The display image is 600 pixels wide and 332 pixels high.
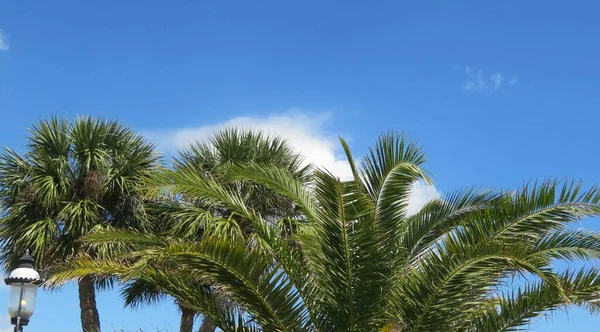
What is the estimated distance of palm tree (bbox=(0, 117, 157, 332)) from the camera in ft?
53.0

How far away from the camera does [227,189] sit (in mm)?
16062

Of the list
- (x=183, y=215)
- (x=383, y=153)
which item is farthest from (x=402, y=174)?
(x=183, y=215)

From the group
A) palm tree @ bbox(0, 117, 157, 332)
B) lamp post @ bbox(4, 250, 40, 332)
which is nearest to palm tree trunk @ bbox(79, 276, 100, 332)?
palm tree @ bbox(0, 117, 157, 332)

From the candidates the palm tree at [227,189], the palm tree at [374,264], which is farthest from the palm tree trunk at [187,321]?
the palm tree at [374,264]

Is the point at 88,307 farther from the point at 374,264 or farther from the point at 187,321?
the point at 374,264

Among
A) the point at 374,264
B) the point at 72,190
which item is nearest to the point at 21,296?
the point at 374,264

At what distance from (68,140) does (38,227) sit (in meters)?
1.94

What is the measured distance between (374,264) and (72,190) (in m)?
8.89

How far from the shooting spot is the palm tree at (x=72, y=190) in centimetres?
1616

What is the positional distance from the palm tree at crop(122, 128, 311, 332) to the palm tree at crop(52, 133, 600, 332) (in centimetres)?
515

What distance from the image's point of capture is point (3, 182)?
17.0 metres

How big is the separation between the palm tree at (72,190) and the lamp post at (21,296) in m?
5.80

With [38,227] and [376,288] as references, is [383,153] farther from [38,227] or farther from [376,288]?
[38,227]

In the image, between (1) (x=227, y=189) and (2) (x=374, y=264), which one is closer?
(2) (x=374, y=264)
